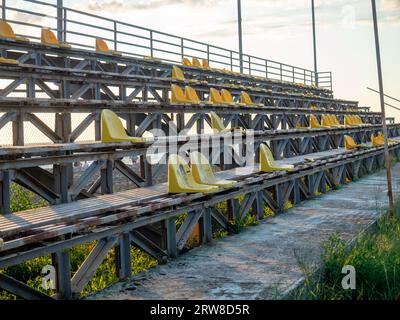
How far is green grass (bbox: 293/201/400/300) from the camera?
13.4 ft

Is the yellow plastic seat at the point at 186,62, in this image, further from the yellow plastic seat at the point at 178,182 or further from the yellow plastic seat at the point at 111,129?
the yellow plastic seat at the point at 178,182

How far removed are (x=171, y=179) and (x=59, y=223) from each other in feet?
5.97

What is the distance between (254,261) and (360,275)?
1013mm

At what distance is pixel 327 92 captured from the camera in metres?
26.1

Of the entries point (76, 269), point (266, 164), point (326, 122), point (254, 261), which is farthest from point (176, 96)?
point (326, 122)

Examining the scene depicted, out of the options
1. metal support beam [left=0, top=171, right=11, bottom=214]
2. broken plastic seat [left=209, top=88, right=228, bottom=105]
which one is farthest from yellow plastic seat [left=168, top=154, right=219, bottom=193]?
broken plastic seat [left=209, top=88, right=228, bottom=105]

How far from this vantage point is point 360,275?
14.3 ft

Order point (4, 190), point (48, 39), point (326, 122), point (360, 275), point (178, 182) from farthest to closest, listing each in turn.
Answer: point (326, 122) < point (48, 39) < point (178, 182) < point (4, 190) < point (360, 275)

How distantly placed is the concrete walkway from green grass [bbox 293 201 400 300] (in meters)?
0.14

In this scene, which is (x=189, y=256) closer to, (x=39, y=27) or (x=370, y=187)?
(x=370, y=187)

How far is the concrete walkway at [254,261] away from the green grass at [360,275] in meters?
0.14

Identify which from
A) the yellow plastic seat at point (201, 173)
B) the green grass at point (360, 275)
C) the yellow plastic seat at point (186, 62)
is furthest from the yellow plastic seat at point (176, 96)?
the yellow plastic seat at point (186, 62)

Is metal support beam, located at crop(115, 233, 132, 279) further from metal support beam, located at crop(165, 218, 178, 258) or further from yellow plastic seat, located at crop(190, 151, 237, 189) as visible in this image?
yellow plastic seat, located at crop(190, 151, 237, 189)

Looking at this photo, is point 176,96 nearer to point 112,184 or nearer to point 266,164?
point 266,164
